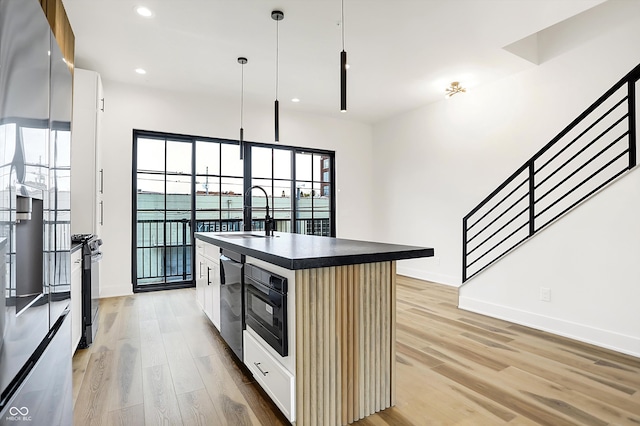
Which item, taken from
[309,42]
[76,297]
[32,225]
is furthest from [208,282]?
[309,42]

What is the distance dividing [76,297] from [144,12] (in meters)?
2.51

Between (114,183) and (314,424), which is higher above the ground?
(114,183)

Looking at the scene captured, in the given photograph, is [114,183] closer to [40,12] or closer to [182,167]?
[182,167]

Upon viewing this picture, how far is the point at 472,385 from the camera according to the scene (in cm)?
216

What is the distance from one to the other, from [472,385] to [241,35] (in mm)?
3628

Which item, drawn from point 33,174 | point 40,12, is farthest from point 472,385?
point 40,12

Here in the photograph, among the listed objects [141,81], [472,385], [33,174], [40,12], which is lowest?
[472,385]

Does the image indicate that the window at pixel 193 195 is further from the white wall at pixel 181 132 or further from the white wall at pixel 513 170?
the white wall at pixel 513 170

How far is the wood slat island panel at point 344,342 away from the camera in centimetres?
165

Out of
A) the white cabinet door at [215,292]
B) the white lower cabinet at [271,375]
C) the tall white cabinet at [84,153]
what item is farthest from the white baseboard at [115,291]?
the white lower cabinet at [271,375]

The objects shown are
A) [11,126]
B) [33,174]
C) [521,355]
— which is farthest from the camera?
[521,355]

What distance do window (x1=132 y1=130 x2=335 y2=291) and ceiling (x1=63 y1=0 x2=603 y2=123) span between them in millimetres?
918

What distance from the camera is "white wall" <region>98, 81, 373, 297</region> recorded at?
4.55m

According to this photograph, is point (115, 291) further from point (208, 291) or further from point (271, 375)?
point (271, 375)
